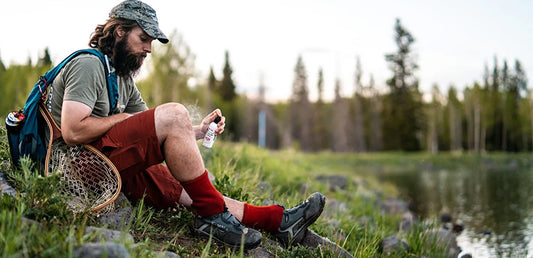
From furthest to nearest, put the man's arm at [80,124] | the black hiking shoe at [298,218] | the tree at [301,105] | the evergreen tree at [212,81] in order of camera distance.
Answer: the tree at [301,105] < the evergreen tree at [212,81] < the black hiking shoe at [298,218] < the man's arm at [80,124]

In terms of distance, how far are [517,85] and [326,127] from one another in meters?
18.6

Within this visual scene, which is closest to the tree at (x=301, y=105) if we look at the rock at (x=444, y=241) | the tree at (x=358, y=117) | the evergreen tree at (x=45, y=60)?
the tree at (x=358, y=117)

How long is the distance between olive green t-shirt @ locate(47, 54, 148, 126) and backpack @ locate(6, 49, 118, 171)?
0.16 ft

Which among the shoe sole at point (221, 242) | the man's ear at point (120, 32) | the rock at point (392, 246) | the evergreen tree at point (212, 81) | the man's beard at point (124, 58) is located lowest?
the rock at point (392, 246)

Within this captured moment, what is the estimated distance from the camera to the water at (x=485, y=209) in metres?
7.22

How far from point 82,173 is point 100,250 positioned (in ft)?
3.08

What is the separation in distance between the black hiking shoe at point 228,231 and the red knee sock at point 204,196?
0.04 metres

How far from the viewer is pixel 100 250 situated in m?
2.26

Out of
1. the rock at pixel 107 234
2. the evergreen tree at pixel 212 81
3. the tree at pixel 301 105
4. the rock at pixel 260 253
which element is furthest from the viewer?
the tree at pixel 301 105

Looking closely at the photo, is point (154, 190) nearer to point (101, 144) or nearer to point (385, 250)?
point (101, 144)

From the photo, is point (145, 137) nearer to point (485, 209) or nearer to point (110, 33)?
point (110, 33)

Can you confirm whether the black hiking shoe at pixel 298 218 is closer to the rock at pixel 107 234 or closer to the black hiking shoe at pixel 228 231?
the black hiking shoe at pixel 228 231

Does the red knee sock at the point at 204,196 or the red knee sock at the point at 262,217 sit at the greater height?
the red knee sock at the point at 204,196

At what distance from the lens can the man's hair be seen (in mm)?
3109
